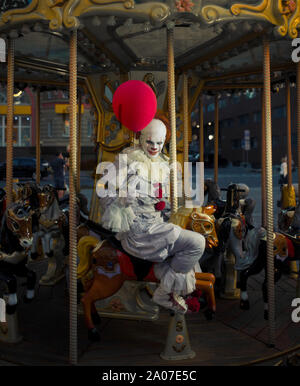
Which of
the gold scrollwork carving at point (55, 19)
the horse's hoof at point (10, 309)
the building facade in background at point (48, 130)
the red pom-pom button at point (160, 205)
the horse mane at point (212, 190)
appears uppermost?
the building facade in background at point (48, 130)

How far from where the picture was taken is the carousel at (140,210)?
3.14 meters

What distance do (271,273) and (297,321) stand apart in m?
0.83

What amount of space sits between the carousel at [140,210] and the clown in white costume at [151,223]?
0.7 inches

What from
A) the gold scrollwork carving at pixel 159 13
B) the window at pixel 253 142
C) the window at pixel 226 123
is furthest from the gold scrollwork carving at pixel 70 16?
the window at pixel 226 123

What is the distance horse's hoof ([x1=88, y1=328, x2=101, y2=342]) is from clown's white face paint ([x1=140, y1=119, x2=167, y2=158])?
164 centimetres

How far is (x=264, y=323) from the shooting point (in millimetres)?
4043

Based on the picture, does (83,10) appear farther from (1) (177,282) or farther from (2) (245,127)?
(2) (245,127)

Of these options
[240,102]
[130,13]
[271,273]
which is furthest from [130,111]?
[240,102]

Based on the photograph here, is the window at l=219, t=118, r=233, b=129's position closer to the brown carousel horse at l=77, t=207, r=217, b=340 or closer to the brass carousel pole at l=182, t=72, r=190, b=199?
the brass carousel pole at l=182, t=72, r=190, b=199

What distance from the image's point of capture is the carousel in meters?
3.14

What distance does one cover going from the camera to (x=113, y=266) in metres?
3.41

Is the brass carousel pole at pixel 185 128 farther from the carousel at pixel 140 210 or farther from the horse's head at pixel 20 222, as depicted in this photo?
the horse's head at pixel 20 222

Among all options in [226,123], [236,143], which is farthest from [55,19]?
[226,123]

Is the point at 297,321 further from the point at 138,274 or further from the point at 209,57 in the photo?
the point at 209,57
